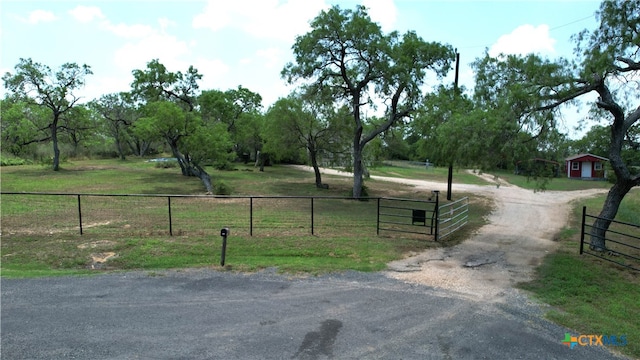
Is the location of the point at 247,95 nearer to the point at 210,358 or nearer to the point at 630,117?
the point at 630,117

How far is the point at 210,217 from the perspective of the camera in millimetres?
14508

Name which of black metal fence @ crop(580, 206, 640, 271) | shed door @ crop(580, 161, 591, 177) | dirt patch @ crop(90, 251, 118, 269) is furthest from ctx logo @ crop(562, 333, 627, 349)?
shed door @ crop(580, 161, 591, 177)

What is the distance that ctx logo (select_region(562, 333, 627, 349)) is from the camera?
5.15 metres

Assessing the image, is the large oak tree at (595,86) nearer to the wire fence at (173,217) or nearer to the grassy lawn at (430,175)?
the wire fence at (173,217)

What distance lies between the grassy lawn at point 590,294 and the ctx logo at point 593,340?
0.32 ft

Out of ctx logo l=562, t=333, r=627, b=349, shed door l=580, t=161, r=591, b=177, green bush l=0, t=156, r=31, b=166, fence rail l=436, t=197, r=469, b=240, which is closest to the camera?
ctx logo l=562, t=333, r=627, b=349

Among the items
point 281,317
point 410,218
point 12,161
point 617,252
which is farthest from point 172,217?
point 12,161

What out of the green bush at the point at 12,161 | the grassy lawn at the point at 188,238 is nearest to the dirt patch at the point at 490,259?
the grassy lawn at the point at 188,238

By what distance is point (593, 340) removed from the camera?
5.26 meters

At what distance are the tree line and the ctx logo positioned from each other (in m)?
6.12

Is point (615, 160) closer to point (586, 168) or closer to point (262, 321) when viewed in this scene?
point (262, 321)

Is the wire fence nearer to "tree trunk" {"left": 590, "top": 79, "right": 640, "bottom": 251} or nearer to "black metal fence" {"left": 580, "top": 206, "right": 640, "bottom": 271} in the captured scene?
"black metal fence" {"left": 580, "top": 206, "right": 640, "bottom": 271}

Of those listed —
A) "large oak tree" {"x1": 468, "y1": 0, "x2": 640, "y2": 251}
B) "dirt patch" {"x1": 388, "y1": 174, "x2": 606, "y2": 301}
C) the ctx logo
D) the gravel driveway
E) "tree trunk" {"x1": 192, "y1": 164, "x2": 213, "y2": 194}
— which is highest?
"large oak tree" {"x1": 468, "y1": 0, "x2": 640, "y2": 251}

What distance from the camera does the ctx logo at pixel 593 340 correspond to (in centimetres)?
515
